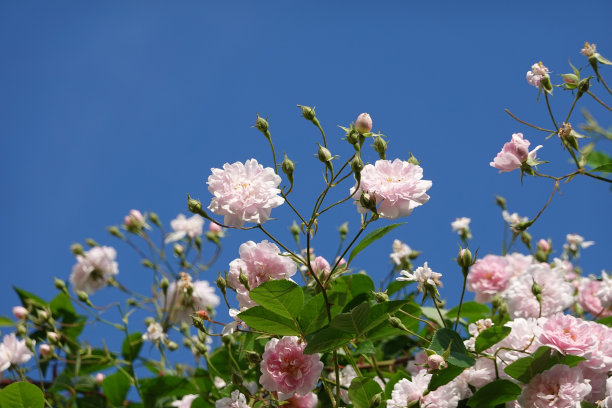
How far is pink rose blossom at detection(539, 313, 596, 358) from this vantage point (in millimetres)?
1116

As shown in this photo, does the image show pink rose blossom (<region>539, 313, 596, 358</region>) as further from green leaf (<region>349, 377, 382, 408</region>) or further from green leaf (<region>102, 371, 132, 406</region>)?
green leaf (<region>102, 371, 132, 406</region>)

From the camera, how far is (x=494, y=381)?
1.15m

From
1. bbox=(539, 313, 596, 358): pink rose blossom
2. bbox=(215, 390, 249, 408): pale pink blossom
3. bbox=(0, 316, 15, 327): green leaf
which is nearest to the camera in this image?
bbox=(539, 313, 596, 358): pink rose blossom

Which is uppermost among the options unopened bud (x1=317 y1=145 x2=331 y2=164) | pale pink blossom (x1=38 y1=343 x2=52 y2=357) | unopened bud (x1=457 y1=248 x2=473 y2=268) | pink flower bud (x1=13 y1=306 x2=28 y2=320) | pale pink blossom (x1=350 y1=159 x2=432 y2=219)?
pink flower bud (x1=13 y1=306 x2=28 y2=320)

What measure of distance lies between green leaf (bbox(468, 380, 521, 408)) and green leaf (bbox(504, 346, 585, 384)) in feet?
0.07

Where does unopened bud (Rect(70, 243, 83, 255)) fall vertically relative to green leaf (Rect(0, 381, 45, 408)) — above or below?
above

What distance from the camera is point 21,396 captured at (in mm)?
1271

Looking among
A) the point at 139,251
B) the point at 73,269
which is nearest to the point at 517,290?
the point at 139,251

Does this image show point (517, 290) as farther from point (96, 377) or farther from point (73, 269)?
point (73, 269)

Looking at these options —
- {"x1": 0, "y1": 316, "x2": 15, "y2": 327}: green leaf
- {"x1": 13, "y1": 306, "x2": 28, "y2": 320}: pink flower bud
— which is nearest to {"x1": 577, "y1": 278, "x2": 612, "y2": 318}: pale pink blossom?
{"x1": 13, "y1": 306, "x2": 28, "y2": 320}: pink flower bud

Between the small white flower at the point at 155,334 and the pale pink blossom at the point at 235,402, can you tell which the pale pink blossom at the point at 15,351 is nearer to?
the small white flower at the point at 155,334

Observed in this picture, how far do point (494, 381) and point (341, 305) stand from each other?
1.15ft

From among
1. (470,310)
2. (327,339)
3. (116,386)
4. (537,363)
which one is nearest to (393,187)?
(327,339)

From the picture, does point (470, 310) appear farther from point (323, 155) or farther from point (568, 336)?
point (323, 155)
